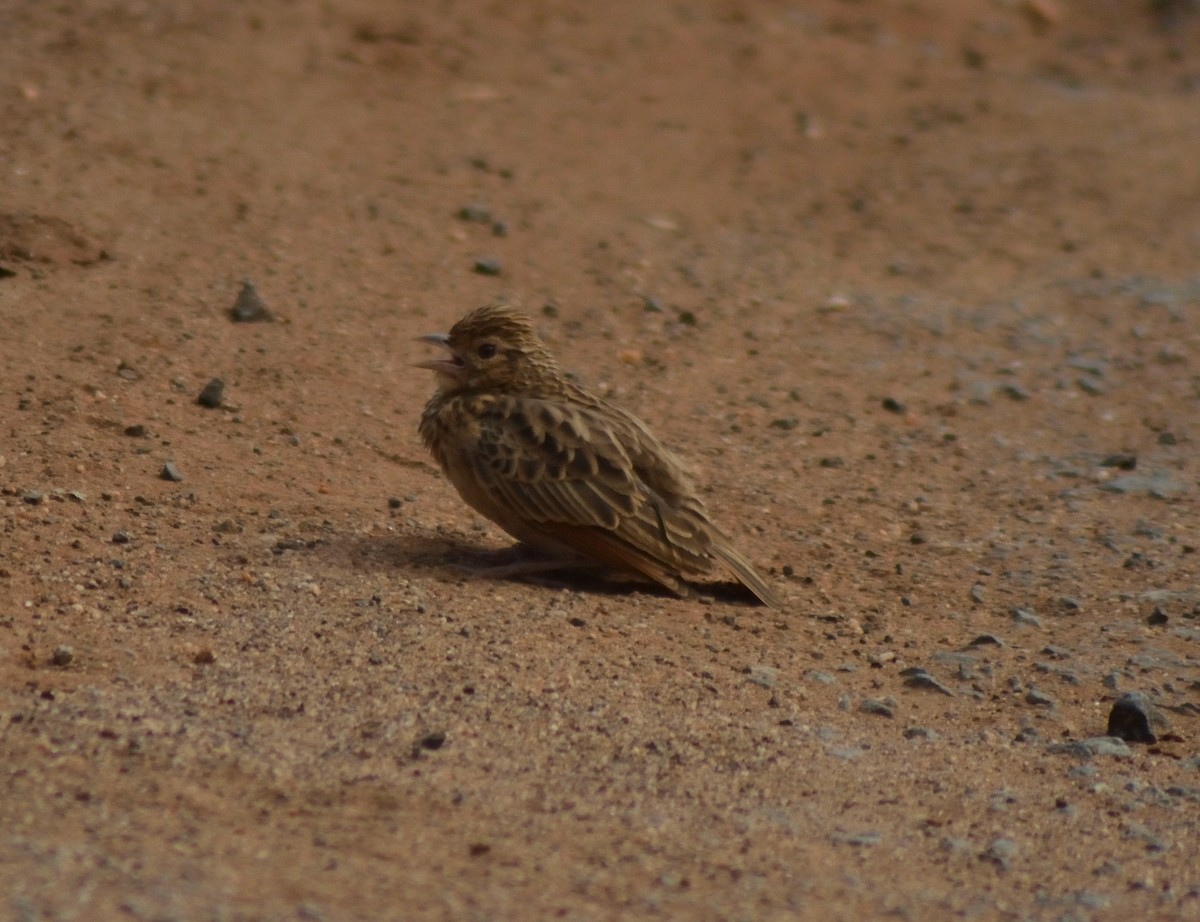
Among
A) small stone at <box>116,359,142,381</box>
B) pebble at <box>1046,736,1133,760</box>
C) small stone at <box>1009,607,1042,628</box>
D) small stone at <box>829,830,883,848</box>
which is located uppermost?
small stone at <box>829,830,883,848</box>

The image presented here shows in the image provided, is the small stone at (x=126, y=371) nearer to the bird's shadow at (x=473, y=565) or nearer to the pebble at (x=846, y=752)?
the bird's shadow at (x=473, y=565)

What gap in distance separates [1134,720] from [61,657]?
3.62 m

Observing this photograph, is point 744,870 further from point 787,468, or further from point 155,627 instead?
point 787,468

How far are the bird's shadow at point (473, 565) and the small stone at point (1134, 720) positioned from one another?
1.56 metres

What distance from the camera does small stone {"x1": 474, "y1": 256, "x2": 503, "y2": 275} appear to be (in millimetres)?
10680

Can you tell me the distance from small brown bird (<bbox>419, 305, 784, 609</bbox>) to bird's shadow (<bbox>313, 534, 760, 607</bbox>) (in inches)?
4.3

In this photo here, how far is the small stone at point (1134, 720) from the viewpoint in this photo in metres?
6.16

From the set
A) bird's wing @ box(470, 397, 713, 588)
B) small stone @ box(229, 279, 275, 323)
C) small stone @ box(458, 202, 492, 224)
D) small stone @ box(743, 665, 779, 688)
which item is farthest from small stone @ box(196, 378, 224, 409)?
small stone @ box(458, 202, 492, 224)

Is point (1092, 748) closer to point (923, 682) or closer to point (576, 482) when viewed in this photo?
point (923, 682)

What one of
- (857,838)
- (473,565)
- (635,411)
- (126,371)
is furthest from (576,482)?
(126,371)

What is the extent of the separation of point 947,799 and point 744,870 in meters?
0.95

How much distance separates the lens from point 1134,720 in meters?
6.19

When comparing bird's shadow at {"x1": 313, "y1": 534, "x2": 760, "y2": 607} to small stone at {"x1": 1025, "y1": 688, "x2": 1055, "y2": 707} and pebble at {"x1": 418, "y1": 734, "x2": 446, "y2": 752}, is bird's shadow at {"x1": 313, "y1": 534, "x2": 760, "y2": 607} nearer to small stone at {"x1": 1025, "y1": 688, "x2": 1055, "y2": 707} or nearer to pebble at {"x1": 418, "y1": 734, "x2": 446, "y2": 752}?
small stone at {"x1": 1025, "y1": 688, "x2": 1055, "y2": 707}

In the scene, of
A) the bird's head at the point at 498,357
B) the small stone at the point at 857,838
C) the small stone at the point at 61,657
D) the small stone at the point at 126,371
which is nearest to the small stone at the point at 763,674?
the small stone at the point at 857,838
